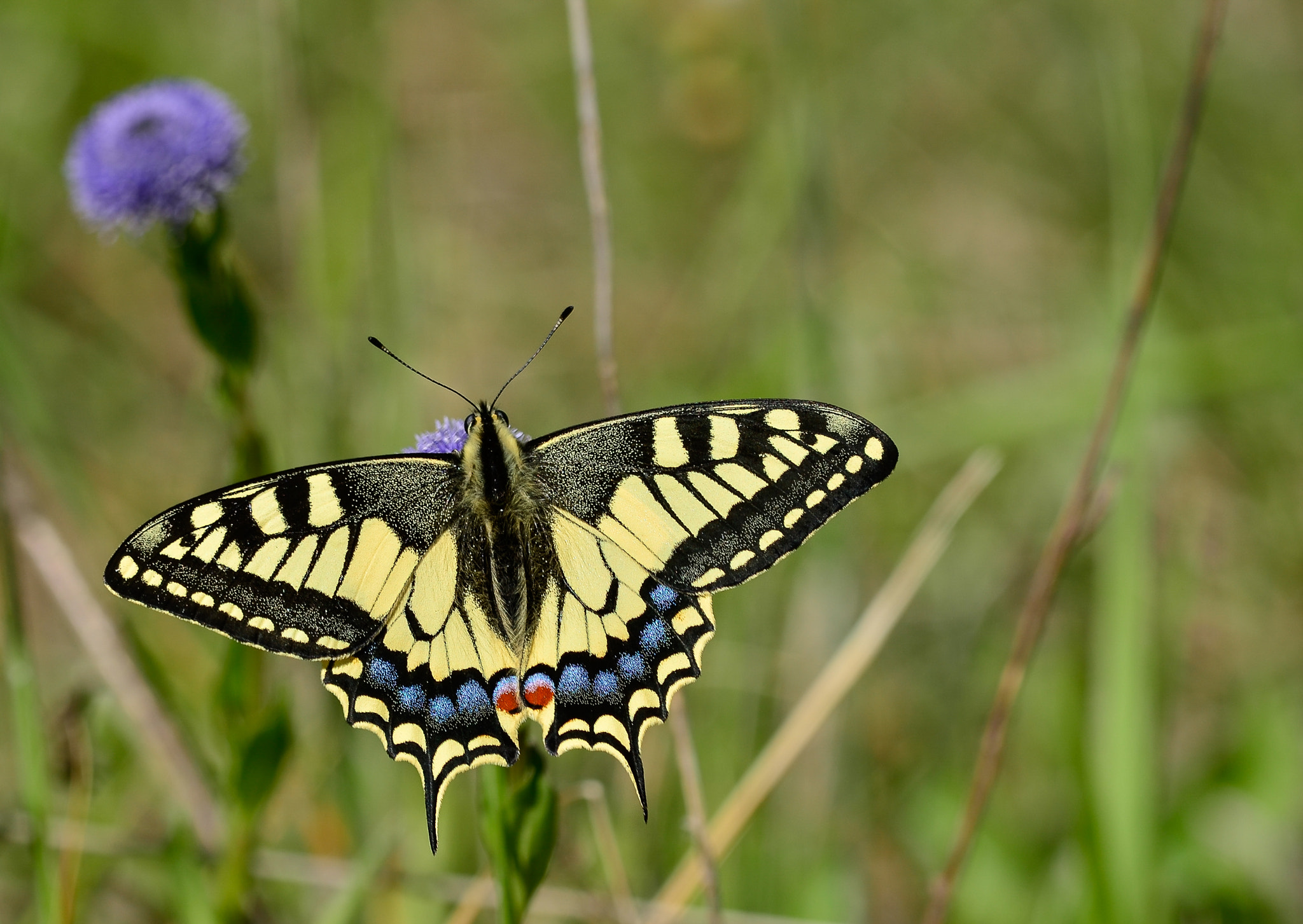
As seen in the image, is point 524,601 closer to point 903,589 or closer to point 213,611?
point 213,611

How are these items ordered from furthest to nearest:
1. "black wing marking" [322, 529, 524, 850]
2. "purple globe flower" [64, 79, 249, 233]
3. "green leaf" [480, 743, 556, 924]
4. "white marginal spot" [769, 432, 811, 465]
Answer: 1. "purple globe flower" [64, 79, 249, 233]
2. "white marginal spot" [769, 432, 811, 465]
3. "black wing marking" [322, 529, 524, 850]
4. "green leaf" [480, 743, 556, 924]

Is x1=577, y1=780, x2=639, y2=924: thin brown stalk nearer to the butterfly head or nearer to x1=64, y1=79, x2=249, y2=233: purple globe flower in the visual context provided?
the butterfly head

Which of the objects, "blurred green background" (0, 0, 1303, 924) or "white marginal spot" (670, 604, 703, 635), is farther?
"blurred green background" (0, 0, 1303, 924)

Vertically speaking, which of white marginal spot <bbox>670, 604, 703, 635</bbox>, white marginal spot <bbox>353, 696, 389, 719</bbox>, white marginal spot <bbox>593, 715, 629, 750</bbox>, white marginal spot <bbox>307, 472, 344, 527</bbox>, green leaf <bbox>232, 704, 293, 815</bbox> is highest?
white marginal spot <bbox>307, 472, 344, 527</bbox>

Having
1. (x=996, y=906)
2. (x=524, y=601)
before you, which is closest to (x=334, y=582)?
(x=524, y=601)

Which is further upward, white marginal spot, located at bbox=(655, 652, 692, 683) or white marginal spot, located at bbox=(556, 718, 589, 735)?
white marginal spot, located at bbox=(655, 652, 692, 683)

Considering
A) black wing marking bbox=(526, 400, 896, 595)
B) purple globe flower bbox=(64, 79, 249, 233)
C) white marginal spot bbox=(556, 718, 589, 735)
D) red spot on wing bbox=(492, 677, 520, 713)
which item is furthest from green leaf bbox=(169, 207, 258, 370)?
white marginal spot bbox=(556, 718, 589, 735)

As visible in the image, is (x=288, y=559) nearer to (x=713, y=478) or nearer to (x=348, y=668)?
(x=348, y=668)

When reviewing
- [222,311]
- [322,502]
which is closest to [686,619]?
[322,502]
